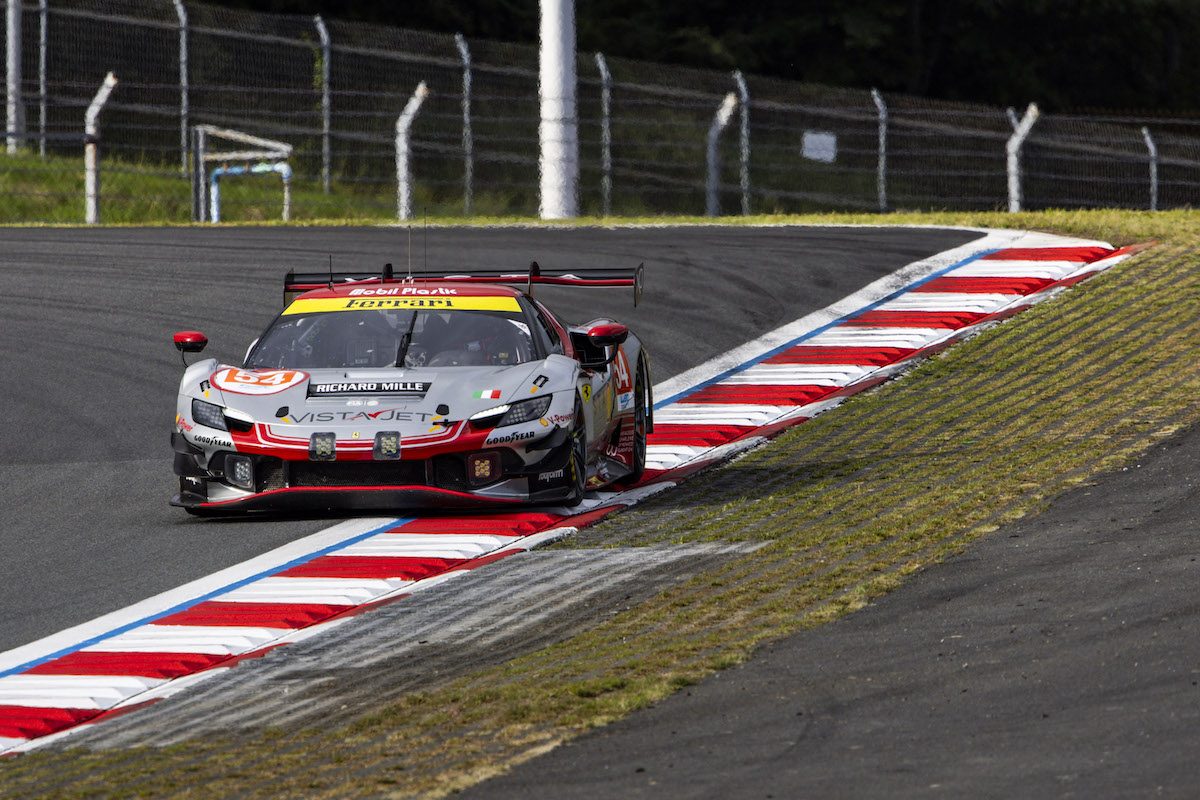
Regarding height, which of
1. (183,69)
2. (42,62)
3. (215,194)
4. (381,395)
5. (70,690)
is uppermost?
(42,62)

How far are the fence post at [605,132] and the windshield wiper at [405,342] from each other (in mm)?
15857

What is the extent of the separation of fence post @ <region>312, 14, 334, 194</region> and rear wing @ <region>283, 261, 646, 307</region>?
15.0 metres

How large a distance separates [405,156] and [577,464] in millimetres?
15778

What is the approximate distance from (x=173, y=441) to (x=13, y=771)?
4443 mm

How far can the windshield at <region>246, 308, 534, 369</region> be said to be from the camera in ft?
36.1

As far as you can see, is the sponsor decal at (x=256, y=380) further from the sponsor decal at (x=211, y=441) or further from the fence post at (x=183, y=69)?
the fence post at (x=183, y=69)

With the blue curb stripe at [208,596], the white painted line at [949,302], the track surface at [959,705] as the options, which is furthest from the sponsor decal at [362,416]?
the white painted line at [949,302]

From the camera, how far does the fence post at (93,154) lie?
25.6 m

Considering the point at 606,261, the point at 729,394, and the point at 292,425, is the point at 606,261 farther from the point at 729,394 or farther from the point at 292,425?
the point at 292,425

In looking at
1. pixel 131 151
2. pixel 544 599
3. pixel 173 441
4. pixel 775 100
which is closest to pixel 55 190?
pixel 131 151

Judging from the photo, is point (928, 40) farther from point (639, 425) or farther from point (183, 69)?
point (639, 425)

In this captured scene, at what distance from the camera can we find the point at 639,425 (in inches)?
462

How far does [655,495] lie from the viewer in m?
11.1

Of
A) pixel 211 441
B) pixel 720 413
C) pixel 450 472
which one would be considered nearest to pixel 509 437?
pixel 450 472
